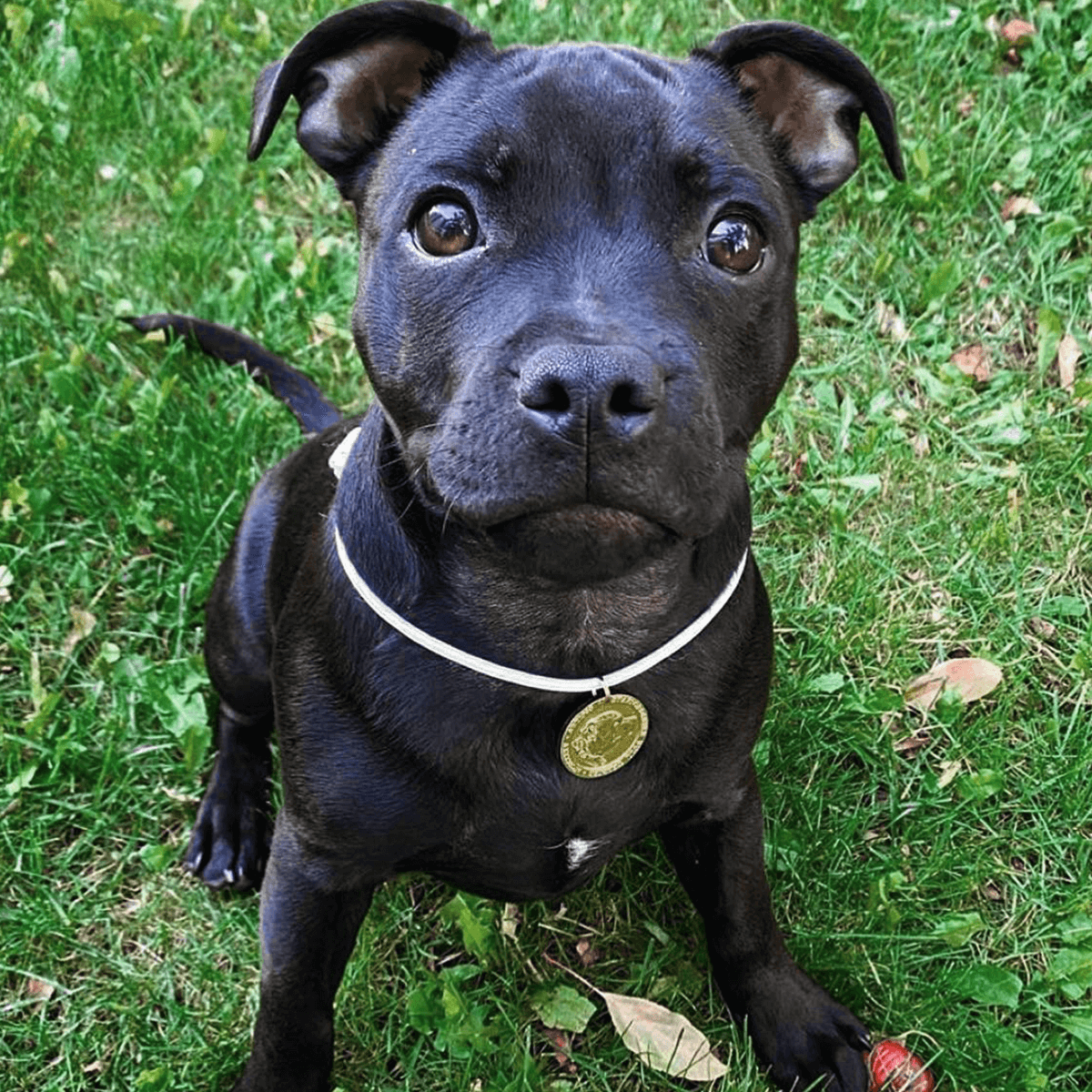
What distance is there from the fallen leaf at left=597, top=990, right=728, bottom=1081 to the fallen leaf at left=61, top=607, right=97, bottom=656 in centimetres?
183

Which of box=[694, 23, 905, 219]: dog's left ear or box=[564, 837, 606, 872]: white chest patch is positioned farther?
box=[564, 837, 606, 872]: white chest patch

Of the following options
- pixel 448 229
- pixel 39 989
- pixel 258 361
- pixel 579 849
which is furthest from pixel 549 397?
pixel 258 361

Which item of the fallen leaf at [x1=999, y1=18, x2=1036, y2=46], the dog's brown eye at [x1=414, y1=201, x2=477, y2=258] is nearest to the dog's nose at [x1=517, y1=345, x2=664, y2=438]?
the dog's brown eye at [x1=414, y1=201, x2=477, y2=258]

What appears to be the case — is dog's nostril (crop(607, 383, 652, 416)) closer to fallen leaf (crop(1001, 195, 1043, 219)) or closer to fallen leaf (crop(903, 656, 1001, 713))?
fallen leaf (crop(903, 656, 1001, 713))

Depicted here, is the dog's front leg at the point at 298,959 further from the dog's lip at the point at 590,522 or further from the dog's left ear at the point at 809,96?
the dog's left ear at the point at 809,96

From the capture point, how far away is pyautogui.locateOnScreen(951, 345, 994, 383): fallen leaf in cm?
486

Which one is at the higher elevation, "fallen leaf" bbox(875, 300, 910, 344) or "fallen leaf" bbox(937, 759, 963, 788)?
"fallen leaf" bbox(875, 300, 910, 344)

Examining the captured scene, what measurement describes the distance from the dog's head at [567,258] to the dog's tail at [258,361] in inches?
61.0

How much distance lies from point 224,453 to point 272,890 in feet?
6.01

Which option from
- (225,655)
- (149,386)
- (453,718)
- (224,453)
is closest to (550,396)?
(453,718)

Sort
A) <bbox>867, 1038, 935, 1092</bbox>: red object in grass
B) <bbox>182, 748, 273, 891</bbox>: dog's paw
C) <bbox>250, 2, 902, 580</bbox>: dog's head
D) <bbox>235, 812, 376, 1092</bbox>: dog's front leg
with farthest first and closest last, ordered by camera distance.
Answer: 1. <bbox>182, 748, 273, 891</bbox>: dog's paw
2. <bbox>867, 1038, 935, 1092</bbox>: red object in grass
3. <bbox>235, 812, 376, 1092</bbox>: dog's front leg
4. <bbox>250, 2, 902, 580</bbox>: dog's head

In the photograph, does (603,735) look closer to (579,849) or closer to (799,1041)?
(579,849)

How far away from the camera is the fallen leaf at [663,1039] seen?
3502 millimetres

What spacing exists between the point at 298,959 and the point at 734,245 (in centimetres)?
166
